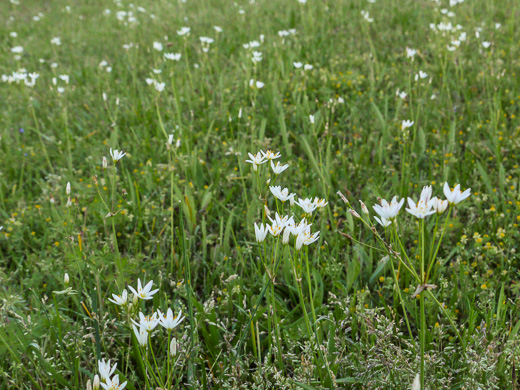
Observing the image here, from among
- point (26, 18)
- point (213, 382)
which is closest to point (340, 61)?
point (213, 382)

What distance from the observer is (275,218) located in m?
1.51

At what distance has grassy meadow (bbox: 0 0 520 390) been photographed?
1.48 m

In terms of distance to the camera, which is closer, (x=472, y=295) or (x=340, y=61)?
(x=472, y=295)

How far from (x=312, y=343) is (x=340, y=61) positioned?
10.4 feet

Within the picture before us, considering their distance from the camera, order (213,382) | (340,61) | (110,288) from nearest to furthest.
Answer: (213,382)
(110,288)
(340,61)

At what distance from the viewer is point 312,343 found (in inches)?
54.6

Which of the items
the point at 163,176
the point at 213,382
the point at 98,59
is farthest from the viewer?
the point at 98,59

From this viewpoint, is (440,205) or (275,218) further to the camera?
(275,218)

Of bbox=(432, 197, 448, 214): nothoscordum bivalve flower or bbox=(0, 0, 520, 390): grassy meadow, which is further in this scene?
bbox=(0, 0, 520, 390): grassy meadow

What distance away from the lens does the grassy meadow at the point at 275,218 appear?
58.1 inches

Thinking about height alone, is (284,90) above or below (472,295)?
above

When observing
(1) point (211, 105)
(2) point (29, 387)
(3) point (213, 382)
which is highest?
(1) point (211, 105)

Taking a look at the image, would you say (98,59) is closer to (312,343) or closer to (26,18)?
(26,18)

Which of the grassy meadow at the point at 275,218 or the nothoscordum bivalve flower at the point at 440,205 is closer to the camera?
the nothoscordum bivalve flower at the point at 440,205
